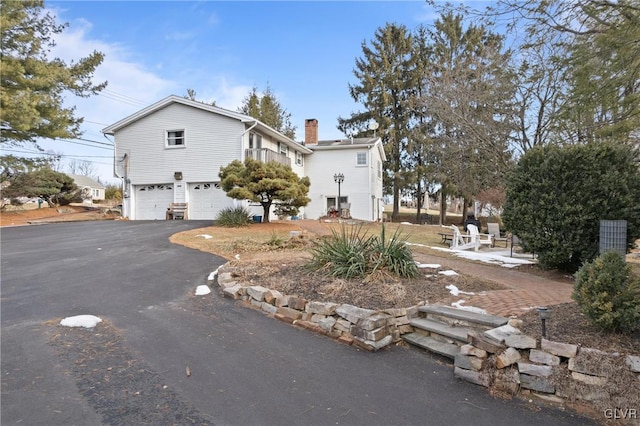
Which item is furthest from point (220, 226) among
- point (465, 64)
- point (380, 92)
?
point (380, 92)

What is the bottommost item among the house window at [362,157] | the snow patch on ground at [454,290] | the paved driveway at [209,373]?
the paved driveway at [209,373]

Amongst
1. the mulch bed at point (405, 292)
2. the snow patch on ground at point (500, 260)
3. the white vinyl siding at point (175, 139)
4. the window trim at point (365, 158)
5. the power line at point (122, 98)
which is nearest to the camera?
the mulch bed at point (405, 292)

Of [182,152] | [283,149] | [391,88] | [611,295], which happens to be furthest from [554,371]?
[391,88]

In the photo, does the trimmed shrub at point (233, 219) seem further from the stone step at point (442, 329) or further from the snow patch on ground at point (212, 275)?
the stone step at point (442, 329)

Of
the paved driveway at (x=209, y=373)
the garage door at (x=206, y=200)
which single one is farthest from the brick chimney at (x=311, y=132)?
the paved driveway at (x=209, y=373)

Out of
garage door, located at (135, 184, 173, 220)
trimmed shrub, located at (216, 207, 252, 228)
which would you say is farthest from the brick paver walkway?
garage door, located at (135, 184, 173, 220)

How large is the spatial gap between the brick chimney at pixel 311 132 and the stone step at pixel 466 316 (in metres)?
23.5

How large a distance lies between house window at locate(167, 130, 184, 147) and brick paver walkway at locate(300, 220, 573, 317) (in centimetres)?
1678

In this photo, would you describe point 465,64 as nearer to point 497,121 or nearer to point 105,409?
point 497,121

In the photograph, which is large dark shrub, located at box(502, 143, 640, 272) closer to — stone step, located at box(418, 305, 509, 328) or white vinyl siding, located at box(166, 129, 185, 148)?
stone step, located at box(418, 305, 509, 328)

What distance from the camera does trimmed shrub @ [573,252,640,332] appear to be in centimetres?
325

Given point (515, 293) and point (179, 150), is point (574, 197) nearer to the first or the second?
point (515, 293)

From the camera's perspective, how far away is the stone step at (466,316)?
397cm

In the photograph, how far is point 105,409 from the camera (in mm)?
2826
